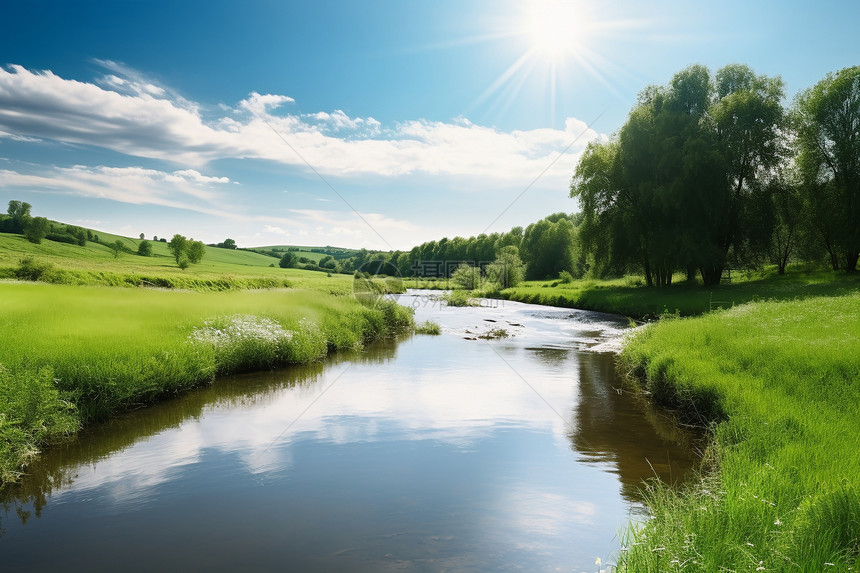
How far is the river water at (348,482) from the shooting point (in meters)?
6.17

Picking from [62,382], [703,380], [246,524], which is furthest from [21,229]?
[703,380]

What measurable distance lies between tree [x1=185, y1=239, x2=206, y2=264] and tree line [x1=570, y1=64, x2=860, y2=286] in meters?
44.0

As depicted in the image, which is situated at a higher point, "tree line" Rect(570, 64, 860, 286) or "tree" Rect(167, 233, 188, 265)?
"tree line" Rect(570, 64, 860, 286)

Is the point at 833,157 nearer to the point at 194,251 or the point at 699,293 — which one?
the point at 699,293

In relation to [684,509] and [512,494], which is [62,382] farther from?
[684,509]

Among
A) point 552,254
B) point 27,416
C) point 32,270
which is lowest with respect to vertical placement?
point 27,416

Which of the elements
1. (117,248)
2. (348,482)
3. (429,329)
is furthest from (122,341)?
(117,248)

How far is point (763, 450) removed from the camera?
23.2 ft

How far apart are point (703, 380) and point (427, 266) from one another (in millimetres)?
117077

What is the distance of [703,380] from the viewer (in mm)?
11109

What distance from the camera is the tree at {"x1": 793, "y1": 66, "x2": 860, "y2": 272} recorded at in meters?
32.9

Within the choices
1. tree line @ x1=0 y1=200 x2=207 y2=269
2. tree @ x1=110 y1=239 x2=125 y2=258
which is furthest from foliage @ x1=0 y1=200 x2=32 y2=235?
tree @ x1=110 y1=239 x2=125 y2=258

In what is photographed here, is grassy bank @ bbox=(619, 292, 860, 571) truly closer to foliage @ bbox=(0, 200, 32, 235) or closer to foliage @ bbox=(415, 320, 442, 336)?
foliage @ bbox=(415, 320, 442, 336)

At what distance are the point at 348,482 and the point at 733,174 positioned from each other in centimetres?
3764
